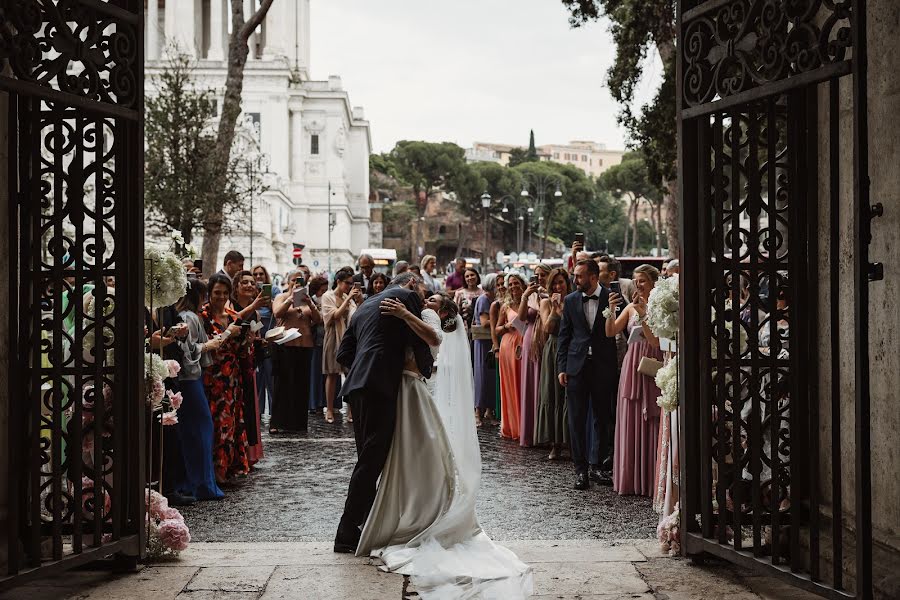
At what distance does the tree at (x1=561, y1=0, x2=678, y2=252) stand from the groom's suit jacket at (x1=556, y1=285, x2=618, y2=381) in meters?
9.96

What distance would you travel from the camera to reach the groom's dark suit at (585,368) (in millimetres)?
9375

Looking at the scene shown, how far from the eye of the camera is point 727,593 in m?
5.65

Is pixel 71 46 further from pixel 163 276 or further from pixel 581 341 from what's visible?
pixel 581 341

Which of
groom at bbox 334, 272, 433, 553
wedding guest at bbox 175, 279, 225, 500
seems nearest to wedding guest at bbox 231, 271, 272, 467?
wedding guest at bbox 175, 279, 225, 500

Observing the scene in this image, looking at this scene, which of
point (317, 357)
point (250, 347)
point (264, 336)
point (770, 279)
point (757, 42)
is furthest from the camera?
point (317, 357)

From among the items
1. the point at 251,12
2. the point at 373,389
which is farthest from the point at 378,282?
the point at 251,12

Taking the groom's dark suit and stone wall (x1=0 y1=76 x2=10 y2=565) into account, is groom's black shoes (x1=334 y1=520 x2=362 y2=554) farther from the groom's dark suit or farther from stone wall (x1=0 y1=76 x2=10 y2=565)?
the groom's dark suit

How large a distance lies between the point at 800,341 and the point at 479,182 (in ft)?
353

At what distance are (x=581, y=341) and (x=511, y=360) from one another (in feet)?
12.2

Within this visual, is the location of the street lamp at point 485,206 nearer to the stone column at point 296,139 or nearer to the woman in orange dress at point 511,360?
the stone column at point 296,139

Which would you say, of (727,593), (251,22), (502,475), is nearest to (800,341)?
(727,593)

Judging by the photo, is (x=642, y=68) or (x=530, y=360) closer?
(x=530, y=360)

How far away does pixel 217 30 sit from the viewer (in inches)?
3177

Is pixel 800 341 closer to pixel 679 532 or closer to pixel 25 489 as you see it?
pixel 679 532
